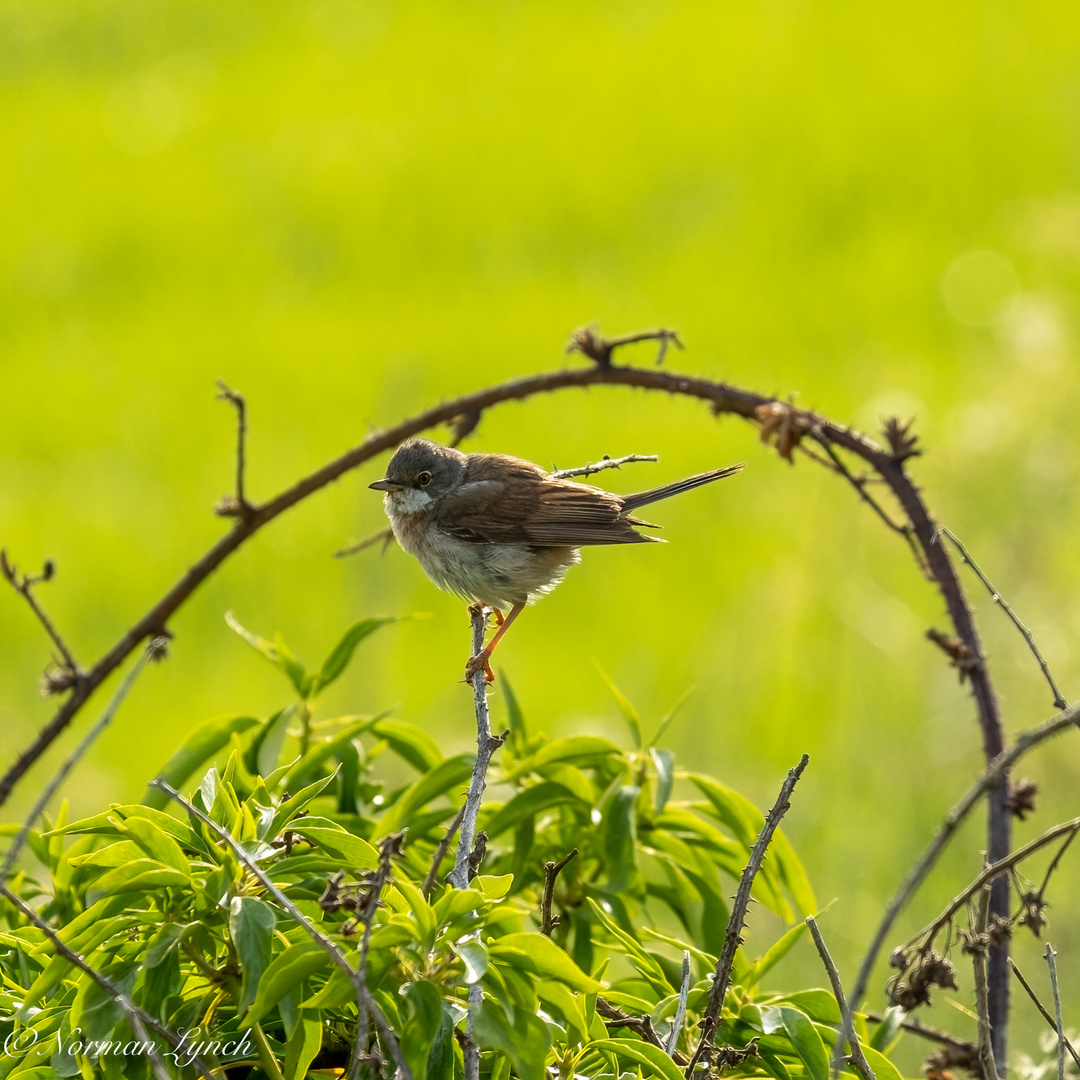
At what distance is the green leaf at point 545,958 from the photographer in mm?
1761

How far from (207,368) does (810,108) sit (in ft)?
28.7

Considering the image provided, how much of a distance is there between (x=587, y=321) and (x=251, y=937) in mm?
9030

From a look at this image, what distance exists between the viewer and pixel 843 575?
6.98 meters

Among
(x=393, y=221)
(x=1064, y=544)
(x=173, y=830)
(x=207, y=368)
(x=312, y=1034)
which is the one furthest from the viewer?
(x=393, y=221)

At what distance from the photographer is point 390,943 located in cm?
172

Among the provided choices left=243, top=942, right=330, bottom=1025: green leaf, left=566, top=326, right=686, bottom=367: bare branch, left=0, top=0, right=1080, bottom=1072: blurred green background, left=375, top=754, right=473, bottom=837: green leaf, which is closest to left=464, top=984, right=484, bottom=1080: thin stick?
left=243, top=942, right=330, bottom=1025: green leaf

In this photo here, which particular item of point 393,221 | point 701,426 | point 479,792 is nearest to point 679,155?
point 393,221

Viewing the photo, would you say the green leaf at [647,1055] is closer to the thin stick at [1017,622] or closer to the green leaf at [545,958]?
the green leaf at [545,958]

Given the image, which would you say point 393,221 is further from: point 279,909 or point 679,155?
point 279,909

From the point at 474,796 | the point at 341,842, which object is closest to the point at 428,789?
the point at 474,796

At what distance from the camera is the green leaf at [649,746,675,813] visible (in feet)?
8.10

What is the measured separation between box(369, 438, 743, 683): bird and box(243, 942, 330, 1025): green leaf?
2211 mm

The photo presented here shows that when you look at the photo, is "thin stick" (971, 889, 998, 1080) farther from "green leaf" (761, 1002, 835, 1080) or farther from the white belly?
the white belly

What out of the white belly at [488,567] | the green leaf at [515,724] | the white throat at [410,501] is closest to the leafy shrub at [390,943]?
the green leaf at [515,724]
